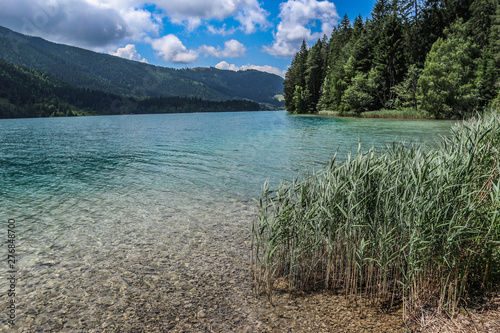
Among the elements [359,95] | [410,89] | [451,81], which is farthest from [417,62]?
[451,81]

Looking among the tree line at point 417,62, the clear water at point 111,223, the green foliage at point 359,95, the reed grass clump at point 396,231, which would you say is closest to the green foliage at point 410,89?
the tree line at point 417,62

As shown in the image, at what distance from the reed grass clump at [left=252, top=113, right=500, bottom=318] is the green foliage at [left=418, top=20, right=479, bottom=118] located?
184ft

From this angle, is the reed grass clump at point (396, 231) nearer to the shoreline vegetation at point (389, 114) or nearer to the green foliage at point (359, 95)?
the shoreline vegetation at point (389, 114)

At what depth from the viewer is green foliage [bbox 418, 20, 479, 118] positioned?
173 ft

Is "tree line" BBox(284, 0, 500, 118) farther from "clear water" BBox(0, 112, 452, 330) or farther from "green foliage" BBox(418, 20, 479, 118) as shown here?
"clear water" BBox(0, 112, 452, 330)

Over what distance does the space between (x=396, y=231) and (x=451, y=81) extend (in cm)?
5965

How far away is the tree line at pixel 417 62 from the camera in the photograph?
53.9 metres

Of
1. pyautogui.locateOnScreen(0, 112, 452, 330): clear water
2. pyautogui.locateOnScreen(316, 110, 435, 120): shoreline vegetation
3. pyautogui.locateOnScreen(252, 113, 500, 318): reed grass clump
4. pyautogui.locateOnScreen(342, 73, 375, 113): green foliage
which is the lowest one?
pyautogui.locateOnScreen(0, 112, 452, 330): clear water

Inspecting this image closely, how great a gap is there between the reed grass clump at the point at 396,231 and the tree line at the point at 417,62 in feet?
160

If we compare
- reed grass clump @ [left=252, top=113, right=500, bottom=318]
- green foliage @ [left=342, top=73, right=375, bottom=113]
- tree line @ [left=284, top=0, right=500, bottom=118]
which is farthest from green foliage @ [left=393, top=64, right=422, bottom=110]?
reed grass clump @ [left=252, top=113, right=500, bottom=318]

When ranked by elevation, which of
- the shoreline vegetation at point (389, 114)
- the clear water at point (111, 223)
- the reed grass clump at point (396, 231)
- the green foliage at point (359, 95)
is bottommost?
the clear water at point (111, 223)

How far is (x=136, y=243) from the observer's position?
8.12 m

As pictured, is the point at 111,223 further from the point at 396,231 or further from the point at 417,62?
the point at 417,62

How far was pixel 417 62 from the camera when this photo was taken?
69.1 metres
